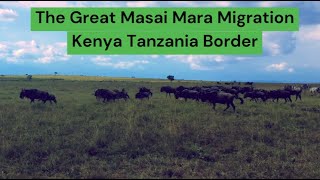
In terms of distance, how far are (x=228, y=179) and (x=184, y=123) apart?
6.50 m

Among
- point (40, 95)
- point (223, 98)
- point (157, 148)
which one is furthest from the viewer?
point (40, 95)

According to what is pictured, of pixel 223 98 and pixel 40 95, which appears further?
pixel 40 95

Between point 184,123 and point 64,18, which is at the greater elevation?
point 64,18

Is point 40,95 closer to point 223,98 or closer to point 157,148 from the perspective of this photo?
point 223,98

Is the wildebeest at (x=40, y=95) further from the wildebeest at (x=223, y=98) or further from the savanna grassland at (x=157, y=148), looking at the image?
the wildebeest at (x=223, y=98)

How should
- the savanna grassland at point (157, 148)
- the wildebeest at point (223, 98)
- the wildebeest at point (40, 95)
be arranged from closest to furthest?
the savanna grassland at point (157, 148), the wildebeest at point (223, 98), the wildebeest at point (40, 95)

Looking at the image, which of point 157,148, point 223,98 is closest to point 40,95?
point 223,98

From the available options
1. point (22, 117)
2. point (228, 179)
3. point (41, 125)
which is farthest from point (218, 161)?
point (22, 117)

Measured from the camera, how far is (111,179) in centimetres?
895

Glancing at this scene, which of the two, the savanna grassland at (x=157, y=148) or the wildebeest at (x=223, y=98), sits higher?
the wildebeest at (x=223, y=98)

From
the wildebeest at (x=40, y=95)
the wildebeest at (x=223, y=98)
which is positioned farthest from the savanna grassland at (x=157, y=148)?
the wildebeest at (x=40, y=95)

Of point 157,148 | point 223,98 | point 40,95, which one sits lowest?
point 157,148

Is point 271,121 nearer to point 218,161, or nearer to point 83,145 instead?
point 218,161

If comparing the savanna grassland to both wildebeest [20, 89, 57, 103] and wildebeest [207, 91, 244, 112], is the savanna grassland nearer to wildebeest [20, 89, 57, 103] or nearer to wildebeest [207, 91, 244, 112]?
wildebeest [207, 91, 244, 112]
